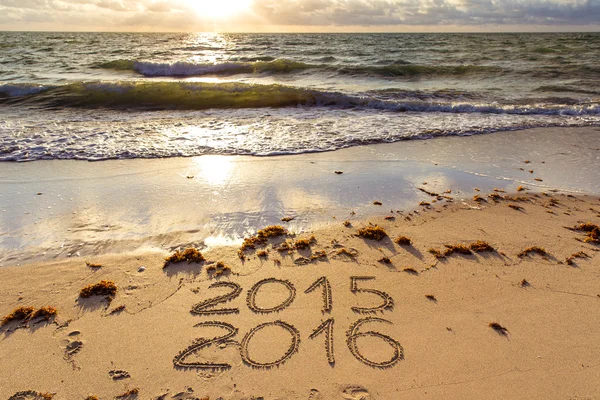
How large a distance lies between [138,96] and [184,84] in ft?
6.06

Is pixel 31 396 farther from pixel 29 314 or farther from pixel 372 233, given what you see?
pixel 372 233

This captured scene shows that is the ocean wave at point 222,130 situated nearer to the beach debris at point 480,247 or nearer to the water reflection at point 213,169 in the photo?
the water reflection at point 213,169

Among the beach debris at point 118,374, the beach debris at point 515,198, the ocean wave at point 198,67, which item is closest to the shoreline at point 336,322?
the beach debris at point 118,374

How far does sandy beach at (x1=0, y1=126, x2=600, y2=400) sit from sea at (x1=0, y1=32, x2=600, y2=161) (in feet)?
11.1

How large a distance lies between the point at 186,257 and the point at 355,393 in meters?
2.18

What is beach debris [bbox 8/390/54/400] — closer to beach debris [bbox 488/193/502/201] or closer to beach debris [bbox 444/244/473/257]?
beach debris [bbox 444/244/473/257]

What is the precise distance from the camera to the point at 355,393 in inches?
93.4

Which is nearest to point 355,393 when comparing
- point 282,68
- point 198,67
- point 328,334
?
point 328,334

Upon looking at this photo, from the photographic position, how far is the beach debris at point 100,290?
126 inches

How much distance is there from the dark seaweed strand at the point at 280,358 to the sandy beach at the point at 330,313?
0.04 ft

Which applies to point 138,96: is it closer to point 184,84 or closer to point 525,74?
point 184,84

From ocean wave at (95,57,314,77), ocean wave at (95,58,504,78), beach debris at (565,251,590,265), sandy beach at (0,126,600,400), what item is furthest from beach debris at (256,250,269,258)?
ocean wave at (95,57,314,77)

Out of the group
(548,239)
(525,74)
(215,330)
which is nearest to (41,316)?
(215,330)

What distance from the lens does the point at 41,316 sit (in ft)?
9.72
